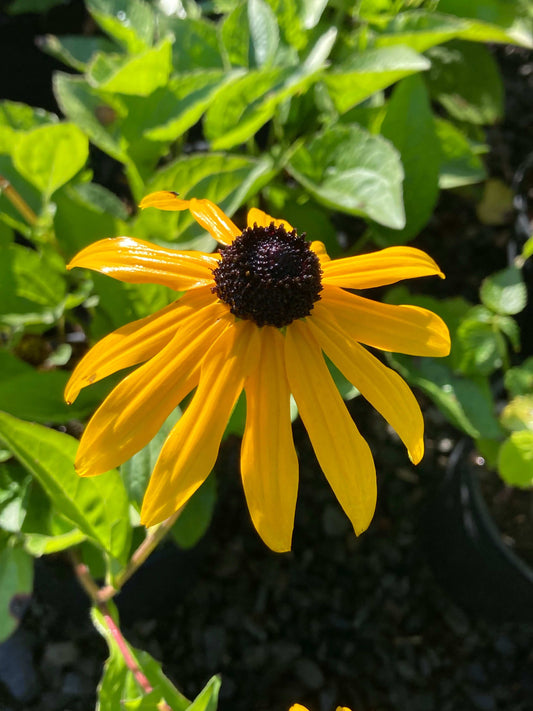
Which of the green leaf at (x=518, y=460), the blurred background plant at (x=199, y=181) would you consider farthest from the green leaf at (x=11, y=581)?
the green leaf at (x=518, y=460)

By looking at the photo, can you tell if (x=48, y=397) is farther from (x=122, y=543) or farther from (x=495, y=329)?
(x=495, y=329)

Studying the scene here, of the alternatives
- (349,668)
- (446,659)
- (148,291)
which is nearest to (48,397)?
(148,291)

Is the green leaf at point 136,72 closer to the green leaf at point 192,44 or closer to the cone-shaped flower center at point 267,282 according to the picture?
the green leaf at point 192,44

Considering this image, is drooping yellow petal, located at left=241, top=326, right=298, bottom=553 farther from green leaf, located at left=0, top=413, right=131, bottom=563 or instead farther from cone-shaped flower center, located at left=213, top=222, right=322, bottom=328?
green leaf, located at left=0, top=413, right=131, bottom=563

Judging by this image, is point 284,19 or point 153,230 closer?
point 153,230

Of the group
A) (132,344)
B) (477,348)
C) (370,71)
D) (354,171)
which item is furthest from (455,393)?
(132,344)

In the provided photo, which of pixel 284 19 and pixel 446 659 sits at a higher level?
pixel 284 19

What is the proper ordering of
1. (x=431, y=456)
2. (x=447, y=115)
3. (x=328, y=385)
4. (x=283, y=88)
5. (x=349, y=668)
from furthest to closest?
(x=447, y=115)
(x=431, y=456)
(x=349, y=668)
(x=283, y=88)
(x=328, y=385)
